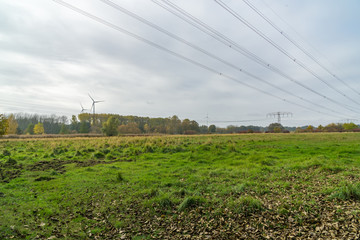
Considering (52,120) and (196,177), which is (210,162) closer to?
(196,177)

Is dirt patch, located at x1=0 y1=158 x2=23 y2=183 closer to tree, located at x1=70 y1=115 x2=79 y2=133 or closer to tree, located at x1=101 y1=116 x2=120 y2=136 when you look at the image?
tree, located at x1=101 y1=116 x2=120 y2=136

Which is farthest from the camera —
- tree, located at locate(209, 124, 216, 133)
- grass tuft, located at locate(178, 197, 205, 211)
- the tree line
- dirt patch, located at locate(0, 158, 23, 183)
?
tree, located at locate(209, 124, 216, 133)

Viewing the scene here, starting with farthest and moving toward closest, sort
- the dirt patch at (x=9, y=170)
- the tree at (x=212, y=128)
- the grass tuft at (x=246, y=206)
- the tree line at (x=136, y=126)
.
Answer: the tree at (x=212, y=128)
the tree line at (x=136, y=126)
the dirt patch at (x=9, y=170)
the grass tuft at (x=246, y=206)

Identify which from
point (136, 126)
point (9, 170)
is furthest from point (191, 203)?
point (136, 126)

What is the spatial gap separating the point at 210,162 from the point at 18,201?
13377 mm

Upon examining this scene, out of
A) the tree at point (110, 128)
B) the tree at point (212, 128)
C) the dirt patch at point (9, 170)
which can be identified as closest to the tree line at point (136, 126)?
the tree at point (212, 128)

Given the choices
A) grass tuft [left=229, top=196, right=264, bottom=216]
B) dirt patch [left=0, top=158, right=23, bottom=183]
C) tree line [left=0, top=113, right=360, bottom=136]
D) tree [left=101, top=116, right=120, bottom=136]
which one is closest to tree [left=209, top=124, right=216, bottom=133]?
tree line [left=0, top=113, right=360, bottom=136]

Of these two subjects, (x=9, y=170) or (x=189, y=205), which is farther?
(x=9, y=170)

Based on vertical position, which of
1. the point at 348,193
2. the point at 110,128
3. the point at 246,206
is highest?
the point at 110,128

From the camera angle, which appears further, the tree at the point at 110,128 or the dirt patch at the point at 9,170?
the tree at the point at 110,128

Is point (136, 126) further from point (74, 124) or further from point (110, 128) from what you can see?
point (110, 128)

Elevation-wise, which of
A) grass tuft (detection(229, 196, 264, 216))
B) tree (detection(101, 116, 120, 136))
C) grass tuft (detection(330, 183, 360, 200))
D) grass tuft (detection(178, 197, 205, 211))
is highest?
tree (detection(101, 116, 120, 136))

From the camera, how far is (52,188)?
11539mm

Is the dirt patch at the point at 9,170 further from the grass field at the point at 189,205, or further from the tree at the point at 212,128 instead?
the tree at the point at 212,128
